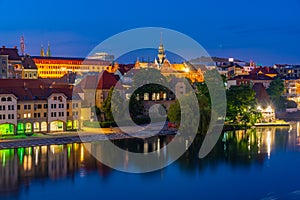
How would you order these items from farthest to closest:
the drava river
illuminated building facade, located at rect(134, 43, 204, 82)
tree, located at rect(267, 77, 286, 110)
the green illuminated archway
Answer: illuminated building facade, located at rect(134, 43, 204, 82)
tree, located at rect(267, 77, 286, 110)
the green illuminated archway
the drava river

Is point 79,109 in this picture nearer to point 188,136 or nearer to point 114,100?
point 114,100

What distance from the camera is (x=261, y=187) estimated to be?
11.3 m

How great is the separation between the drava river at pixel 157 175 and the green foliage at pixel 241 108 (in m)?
5.46

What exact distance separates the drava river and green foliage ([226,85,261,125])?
5.46 meters

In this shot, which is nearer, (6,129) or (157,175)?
(157,175)

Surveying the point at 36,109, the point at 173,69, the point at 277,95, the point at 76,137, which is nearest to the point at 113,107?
the point at 76,137

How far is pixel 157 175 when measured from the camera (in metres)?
12.3

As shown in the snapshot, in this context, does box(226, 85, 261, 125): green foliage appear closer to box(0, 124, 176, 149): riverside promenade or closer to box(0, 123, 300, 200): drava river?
box(0, 124, 176, 149): riverside promenade

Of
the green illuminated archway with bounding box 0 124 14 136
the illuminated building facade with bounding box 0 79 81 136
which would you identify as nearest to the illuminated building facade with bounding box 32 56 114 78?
the illuminated building facade with bounding box 0 79 81 136

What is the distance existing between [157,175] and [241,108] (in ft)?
35.7

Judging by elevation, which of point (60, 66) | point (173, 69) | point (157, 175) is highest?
point (60, 66)

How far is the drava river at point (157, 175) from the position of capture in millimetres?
10641

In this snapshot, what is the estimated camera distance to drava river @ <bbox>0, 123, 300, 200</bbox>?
34.9 feet

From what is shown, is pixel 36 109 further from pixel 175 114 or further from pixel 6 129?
pixel 175 114
